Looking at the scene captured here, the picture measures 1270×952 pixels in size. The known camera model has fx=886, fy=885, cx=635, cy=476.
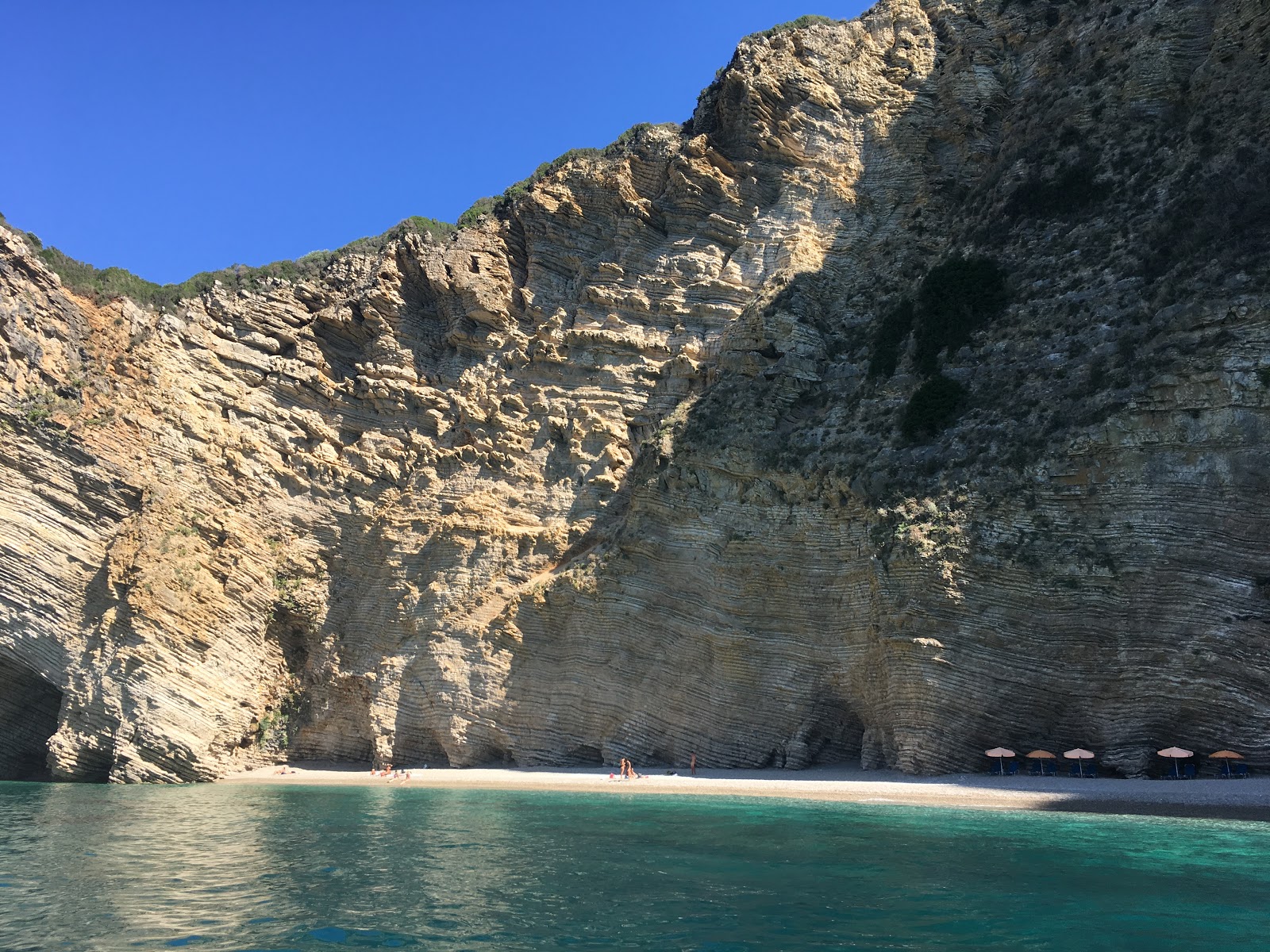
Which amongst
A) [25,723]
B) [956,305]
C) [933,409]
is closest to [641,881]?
[933,409]

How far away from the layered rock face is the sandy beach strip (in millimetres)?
977

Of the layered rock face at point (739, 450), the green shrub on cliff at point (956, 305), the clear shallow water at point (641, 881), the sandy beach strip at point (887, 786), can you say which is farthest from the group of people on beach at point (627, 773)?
the green shrub on cliff at point (956, 305)

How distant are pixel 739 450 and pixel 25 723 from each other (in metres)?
26.8

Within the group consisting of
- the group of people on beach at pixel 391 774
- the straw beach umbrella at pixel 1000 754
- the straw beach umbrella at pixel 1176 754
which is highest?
the straw beach umbrella at pixel 1176 754

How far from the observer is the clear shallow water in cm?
930

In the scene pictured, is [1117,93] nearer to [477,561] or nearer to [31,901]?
[477,561]

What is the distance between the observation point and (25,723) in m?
31.3

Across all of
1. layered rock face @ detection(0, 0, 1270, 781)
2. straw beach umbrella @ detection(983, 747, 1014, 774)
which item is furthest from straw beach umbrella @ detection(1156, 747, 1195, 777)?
straw beach umbrella @ detection(983, 747, 1014, 774)

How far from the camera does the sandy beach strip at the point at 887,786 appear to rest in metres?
16.3

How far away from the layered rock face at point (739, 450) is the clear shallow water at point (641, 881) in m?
5.81

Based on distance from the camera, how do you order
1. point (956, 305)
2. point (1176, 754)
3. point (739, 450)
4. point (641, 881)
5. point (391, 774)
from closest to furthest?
point (641, 881) → point (1176, 754) → point (956, 305) → point (739, 450) → point (391, 774)

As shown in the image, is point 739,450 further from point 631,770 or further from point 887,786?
point 887,786

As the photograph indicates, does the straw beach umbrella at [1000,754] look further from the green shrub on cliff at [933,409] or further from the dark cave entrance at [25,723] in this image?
the dark cave entrance at [25,723]

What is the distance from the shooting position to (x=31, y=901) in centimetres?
1084
